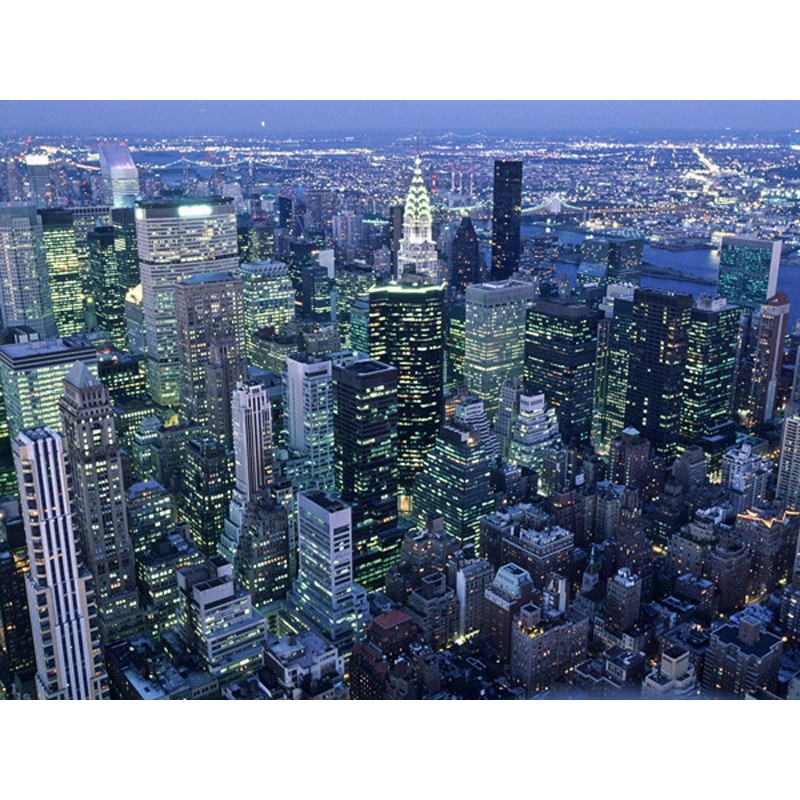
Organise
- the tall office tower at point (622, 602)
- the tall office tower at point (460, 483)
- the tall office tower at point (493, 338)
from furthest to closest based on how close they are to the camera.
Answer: the tall office tower at point (493, 338), the tall office tower at point (460, 483), the tall office tower at point (622, 602)

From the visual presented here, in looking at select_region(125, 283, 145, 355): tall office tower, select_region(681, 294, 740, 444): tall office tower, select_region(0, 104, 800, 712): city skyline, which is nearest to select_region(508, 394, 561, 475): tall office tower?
select_region(0, 104, 800, 712): city skyline

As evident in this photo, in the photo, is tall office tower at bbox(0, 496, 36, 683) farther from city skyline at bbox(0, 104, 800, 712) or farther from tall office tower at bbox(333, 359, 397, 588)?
tall office tower at bbox(333, 359, 397, 588)

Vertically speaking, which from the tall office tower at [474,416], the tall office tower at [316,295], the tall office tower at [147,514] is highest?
the tall office tower at [316,295]

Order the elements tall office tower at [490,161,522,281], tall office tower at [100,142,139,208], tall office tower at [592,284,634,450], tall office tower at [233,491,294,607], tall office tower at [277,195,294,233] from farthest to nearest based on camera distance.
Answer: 1. tall office tower at [277,195,294,233]
2. tall office tower at [490,161,522,281]
3. tall office tower at [592,284,634,450]
4. tall office tower at [100,142,139,208]
5. tall office tower at [233,491,294,607]

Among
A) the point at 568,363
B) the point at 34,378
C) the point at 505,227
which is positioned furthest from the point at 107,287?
the point at 568,363

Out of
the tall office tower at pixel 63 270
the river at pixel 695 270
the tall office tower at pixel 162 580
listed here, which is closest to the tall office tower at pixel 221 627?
the tall office tower at pixel 162 580

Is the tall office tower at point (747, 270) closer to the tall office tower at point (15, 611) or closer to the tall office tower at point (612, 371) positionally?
the tall office tower at point (612, 371)
